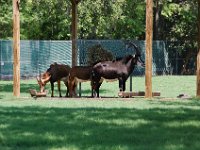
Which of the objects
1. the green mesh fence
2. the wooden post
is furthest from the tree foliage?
the wooden post

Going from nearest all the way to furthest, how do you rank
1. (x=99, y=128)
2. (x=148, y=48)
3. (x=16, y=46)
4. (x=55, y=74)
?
1. (x=99, y=128)
2. (x=148, y=48)
3. (x=55, y=74)
4. (x=16, y=46)

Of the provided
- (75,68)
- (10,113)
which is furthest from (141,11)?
(10,113)

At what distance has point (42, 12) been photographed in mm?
49625

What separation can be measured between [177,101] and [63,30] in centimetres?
3213

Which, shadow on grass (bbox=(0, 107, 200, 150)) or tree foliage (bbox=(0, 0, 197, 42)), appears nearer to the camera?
shadow on grass (bbox=(0, 107, 200, 150))

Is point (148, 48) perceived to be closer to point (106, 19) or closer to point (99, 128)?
point (99, 128)

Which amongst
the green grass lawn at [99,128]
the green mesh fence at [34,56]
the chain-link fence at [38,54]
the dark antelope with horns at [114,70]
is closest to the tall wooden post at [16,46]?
the dark antelope with horns at [114,70]

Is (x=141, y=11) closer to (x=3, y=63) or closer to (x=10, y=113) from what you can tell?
(x=3, y=63)

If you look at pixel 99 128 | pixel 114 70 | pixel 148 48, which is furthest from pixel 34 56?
pixel 99 128

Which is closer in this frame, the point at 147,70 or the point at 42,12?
the point at 147,70

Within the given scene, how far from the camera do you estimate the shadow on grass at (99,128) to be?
923 centimetres

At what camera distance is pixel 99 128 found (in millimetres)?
11008

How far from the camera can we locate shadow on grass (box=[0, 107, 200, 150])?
9.23 meters

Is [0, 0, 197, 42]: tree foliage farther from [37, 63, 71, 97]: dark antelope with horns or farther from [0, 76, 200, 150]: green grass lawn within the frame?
[0, 76, 200, 150]: green grass lawn
